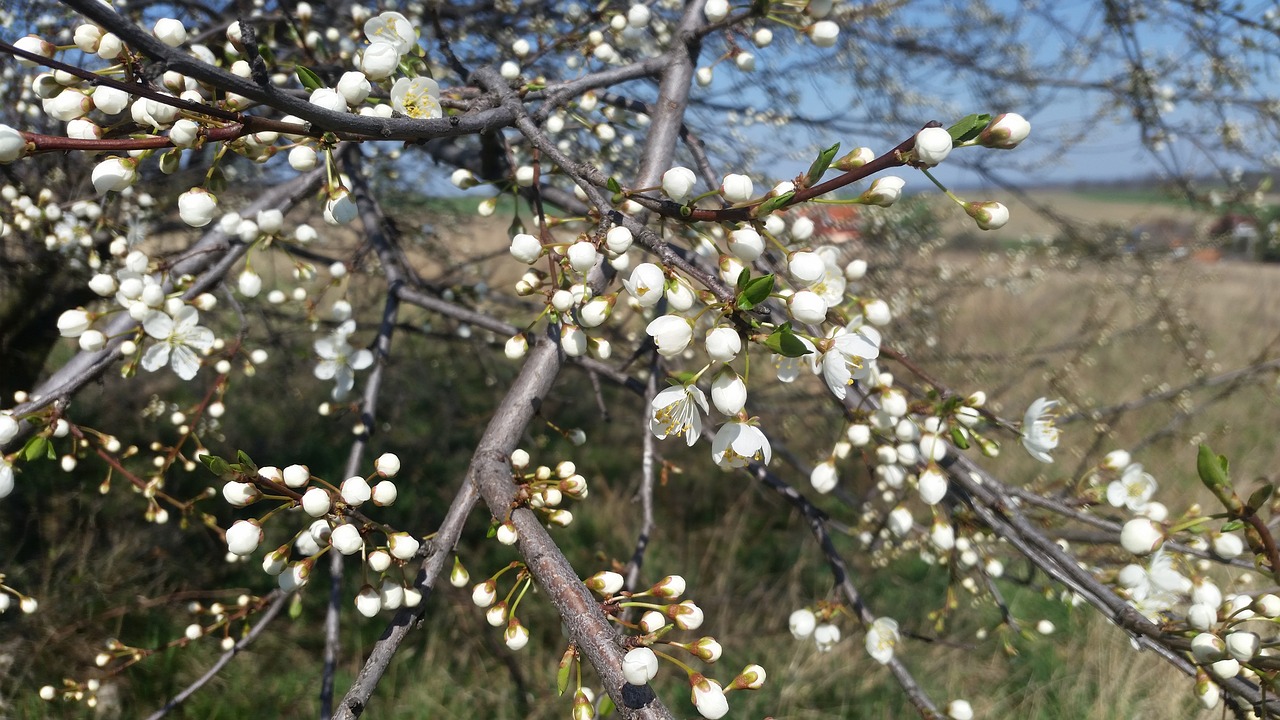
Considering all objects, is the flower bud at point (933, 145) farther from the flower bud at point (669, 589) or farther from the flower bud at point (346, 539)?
the flower bud at point (346, 539)

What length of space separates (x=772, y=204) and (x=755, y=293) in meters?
0.11

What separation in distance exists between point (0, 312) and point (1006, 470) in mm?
5649

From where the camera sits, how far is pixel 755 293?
0.73 meters

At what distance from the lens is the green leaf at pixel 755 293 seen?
2.34 ft

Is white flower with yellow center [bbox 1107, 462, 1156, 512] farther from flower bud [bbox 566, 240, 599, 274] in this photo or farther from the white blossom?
the white blossom

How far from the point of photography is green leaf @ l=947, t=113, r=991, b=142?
767mm

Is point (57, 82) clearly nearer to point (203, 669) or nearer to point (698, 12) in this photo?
point (698, 12)

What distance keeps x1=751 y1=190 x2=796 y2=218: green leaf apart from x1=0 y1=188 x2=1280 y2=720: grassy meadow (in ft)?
4.29

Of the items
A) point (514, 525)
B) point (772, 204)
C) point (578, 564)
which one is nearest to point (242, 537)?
point (514, 525)

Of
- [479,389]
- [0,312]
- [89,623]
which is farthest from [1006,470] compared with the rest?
[0,312]

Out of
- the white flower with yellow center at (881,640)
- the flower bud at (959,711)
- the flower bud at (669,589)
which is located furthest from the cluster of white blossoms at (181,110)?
the flower bud at (959,711)

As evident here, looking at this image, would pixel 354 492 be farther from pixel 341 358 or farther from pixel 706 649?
pixel 341 358

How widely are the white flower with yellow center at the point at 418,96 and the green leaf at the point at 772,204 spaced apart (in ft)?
1.72

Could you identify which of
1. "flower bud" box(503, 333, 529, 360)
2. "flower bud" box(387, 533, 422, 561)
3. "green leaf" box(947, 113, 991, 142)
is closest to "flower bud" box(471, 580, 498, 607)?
"flower bud" box(387, 533, 422, 561)
